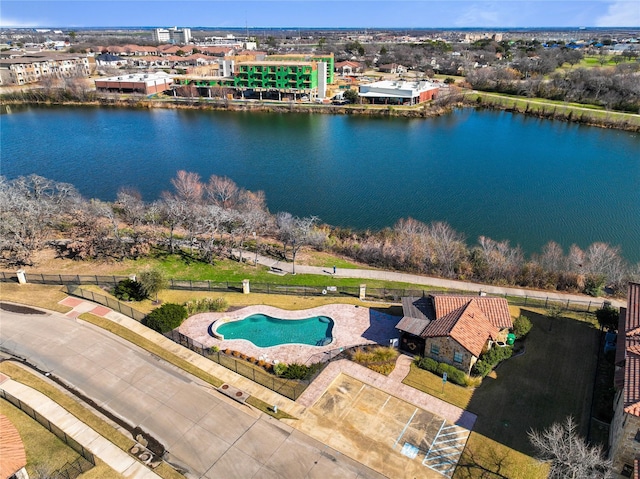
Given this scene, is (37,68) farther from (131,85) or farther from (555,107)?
(555,107)

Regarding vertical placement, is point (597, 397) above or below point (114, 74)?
below

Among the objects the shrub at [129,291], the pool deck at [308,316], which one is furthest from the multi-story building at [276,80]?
the pool deck at [308,316]

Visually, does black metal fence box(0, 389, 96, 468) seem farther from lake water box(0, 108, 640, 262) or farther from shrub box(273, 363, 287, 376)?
lake water box(0, 108, 640, 262)

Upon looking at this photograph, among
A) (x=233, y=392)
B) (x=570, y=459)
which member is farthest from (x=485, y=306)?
(x=233, y=392)

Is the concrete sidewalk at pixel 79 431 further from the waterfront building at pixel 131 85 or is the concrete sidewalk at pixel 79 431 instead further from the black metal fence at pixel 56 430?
the waterfront building at pixel 131 85

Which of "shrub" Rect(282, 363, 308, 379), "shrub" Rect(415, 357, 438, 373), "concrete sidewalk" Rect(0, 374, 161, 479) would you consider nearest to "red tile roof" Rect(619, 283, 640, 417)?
"shrub" Rect(415, 357, 438, 373)

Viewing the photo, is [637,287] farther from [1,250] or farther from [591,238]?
[1,250]

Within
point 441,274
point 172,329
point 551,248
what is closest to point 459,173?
point 551,248
